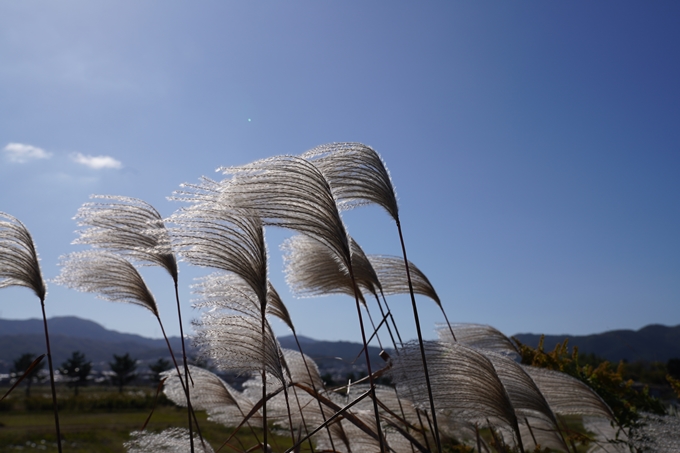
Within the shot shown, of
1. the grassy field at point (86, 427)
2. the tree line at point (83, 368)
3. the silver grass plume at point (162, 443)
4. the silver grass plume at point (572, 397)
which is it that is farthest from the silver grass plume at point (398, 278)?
the tree line at point (83, 368)

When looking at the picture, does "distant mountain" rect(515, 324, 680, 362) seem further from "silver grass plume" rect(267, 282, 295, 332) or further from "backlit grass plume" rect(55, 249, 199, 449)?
"backlit grass plume" rect(55, 249, 199, 449)

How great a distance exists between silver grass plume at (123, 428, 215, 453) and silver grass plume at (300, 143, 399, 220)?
146cm

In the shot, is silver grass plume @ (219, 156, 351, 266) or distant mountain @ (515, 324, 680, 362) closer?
silver grass plume @ (219, 156, 351, 266)

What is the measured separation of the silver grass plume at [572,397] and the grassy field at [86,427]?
3.85m

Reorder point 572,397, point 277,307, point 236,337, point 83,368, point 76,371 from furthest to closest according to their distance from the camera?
point 83,368 < point 76,371 < point 277,307 < point 572,397 < point 236,337

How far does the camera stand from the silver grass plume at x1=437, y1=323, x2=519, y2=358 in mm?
3208

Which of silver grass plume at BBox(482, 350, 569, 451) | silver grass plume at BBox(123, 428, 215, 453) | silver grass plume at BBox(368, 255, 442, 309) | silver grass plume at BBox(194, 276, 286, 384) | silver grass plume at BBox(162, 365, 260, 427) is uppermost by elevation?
silver grass plume at BBox(368, 255, 442, 309)

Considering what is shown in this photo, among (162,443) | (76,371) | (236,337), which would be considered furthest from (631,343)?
(76,371)

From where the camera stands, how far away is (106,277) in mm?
2525

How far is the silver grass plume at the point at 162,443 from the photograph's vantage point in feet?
7.02

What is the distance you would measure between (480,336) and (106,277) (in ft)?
8.41

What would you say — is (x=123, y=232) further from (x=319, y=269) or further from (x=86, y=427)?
(x=86, y=427)

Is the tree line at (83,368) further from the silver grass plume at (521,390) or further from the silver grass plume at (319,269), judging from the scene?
the silver grass plume at (521,390)

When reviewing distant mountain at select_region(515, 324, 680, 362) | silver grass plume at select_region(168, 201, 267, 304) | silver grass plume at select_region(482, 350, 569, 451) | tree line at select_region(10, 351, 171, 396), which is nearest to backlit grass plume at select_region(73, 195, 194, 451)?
silver grass plume at select_region(168, 201, 267, 304)
